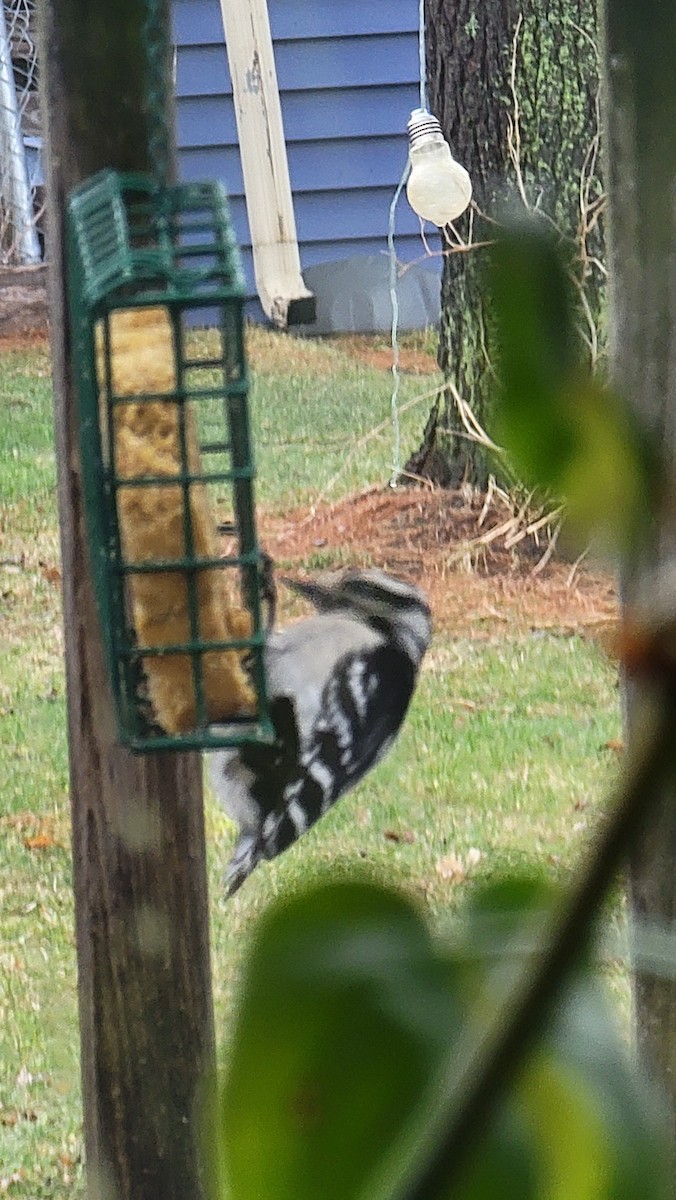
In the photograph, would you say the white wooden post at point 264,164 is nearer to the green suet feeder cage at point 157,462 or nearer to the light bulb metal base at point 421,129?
the light bulb metal base at point 421,129

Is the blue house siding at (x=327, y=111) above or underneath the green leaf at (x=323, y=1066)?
above

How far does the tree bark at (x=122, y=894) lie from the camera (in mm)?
1051

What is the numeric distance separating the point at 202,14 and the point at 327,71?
15.4 inches

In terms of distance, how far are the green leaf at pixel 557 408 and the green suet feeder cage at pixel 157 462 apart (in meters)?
0.76

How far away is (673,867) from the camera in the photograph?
29.3 inches

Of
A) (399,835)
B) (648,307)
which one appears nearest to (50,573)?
(399,835)

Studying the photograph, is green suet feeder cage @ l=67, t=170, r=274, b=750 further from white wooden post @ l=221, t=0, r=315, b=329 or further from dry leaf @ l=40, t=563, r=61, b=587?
white wooden post @ l=221, t=0, r=315, b=329

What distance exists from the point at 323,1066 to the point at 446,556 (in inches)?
121

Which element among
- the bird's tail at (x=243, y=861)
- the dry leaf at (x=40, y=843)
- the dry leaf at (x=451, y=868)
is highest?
the bird's tail at (x=243, y=861)

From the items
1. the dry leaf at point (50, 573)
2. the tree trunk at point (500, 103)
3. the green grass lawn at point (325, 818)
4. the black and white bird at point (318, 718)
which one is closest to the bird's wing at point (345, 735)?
the black and white bird at point (318, 718)

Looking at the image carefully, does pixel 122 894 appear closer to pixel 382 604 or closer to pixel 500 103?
pixel 382 604

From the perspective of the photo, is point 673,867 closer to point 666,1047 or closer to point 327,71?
point 666,1047

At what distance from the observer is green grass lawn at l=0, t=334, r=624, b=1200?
221cm

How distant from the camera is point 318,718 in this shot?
1590 mm
